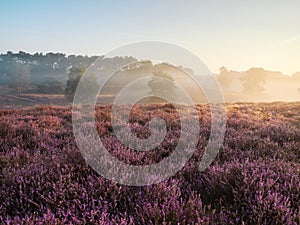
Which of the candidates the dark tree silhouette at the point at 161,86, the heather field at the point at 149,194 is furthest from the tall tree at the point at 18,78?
the heather field at the point at 149,194

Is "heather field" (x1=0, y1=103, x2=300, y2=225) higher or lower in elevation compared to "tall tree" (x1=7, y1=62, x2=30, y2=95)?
lower

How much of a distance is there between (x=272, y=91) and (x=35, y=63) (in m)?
112

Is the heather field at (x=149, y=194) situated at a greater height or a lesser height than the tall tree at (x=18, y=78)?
lesser

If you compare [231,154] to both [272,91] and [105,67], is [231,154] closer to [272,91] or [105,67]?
[105,67]

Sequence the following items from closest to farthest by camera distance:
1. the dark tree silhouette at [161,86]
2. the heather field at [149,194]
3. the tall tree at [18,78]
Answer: the heather field at [149,194]
the dark tree silhouette at [161,86]
the tall tree at [18,78]

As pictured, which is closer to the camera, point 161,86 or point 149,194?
point 149,194

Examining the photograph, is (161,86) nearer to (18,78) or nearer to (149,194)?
(18,78)

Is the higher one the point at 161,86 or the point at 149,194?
the point at 161,86

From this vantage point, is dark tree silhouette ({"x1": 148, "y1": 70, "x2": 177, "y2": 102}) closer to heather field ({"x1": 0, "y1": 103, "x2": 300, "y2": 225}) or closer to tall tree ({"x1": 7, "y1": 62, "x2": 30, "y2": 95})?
tall tree ({"x1": 7, "y1": 62, "x2": 30, "y2": 95})

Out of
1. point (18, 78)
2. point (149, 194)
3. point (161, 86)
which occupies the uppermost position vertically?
point (18, 78)

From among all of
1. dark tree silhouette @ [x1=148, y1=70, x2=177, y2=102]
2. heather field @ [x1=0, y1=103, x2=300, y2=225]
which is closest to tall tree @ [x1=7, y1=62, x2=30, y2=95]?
dark tree silhouette @ [x1=148, y1=70, x2=177, y2=102]

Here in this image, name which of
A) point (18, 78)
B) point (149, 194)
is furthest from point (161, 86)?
point (149, 194)

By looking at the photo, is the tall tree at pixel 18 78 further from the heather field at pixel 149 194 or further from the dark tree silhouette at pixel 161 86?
the heather field at pixel 149 194

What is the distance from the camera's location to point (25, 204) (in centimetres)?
269
